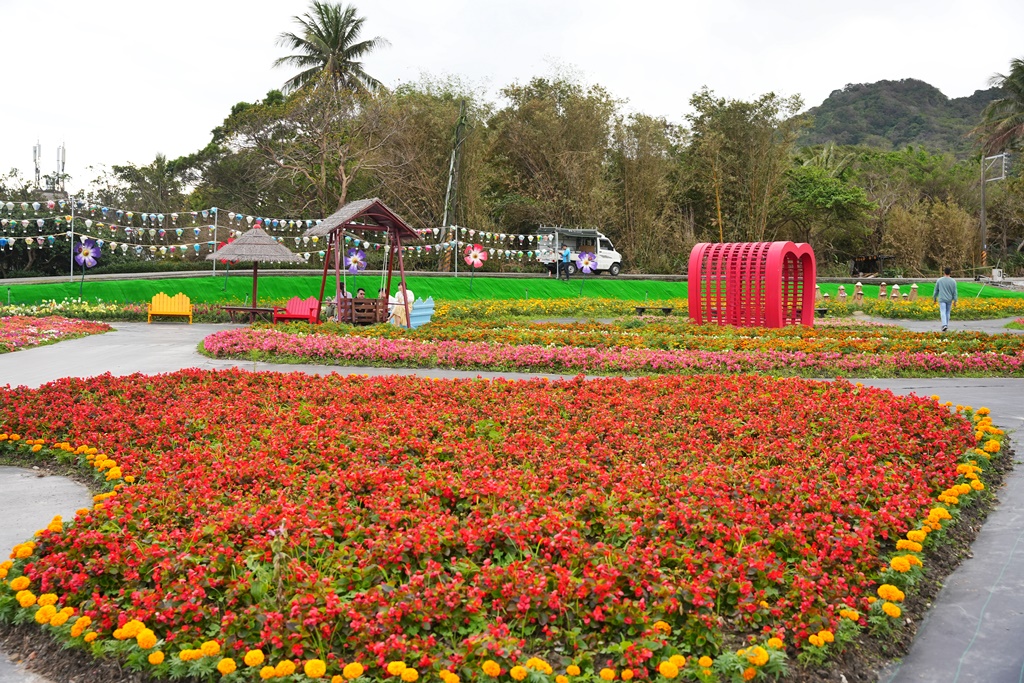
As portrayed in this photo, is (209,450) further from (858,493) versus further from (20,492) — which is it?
(858,493)

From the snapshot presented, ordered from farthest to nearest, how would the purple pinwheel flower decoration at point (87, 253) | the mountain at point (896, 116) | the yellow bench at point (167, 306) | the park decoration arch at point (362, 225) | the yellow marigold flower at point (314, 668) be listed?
the mountain at point (896, 116), the purple pinwheel flower decoration at point (87, 253), the yellow bench at point (167, 306), the park decoration arch at point (362, 225), the yellow marigold flower at point (314, 668)

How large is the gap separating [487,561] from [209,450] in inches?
107

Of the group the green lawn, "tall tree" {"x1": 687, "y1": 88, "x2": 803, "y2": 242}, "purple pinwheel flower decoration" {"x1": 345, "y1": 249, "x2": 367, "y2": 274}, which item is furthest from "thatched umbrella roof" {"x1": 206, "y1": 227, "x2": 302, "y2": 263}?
"tall tree" {"x1": 687, "y1": 88, "x2": 803, "y2": 242}

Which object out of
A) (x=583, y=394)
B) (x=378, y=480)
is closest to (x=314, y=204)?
(x=583, y=394)

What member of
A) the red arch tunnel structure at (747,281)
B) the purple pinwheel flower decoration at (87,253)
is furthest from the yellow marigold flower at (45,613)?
the purple pinwheel flower decoration at (87,253)

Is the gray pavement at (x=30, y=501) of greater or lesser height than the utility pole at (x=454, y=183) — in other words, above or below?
below

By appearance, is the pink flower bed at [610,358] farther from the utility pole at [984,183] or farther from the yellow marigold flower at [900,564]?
the utility pole at [984,183]

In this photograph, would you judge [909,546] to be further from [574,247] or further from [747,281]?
[574,247]

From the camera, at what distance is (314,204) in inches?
1247

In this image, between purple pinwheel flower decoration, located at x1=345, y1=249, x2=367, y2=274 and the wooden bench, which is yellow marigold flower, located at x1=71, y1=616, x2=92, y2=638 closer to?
the wooden bench

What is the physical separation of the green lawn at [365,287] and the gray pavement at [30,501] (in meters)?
16.5

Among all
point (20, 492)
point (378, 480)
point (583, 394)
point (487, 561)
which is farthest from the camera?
point (583, 394)

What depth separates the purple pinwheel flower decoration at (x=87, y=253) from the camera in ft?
69.8

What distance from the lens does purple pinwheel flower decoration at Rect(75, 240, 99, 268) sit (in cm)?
2129
